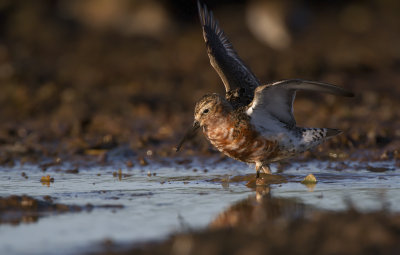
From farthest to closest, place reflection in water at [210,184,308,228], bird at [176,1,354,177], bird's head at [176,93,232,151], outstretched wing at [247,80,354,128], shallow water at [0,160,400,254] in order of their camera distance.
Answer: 1. bird's head at [176,93,232,151]
2. bird at [176,1,354,177]
3. outstretched wing at [247,80,354,128]
4. reflection in water at [210,184,308,228]
5. shallow water at [0,160,400,254]

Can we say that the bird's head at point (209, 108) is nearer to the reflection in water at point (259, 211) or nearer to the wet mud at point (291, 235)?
the reflection in water at point (259, 211)

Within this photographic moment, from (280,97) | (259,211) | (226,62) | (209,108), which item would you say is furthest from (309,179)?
(226,62)

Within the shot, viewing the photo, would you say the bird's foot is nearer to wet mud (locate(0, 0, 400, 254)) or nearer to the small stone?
wet mud (locate(0, 0, 400, 254))

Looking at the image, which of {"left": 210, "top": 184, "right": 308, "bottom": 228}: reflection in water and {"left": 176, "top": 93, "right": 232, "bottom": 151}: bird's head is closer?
{"left": 210, "top": 184, "right": 308, "bottom": 228}: reflection in water

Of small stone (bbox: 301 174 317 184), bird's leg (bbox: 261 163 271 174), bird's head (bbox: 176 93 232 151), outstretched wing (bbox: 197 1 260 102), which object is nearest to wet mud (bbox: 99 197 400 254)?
small stone (bbox: 301 174 317 184)

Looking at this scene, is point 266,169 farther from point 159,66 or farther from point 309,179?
point 159,66

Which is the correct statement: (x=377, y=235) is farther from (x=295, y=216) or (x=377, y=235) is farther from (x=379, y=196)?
(x=379, y=196)

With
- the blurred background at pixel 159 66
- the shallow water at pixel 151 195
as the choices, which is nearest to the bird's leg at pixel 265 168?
the shallow water at pixel 151 195
